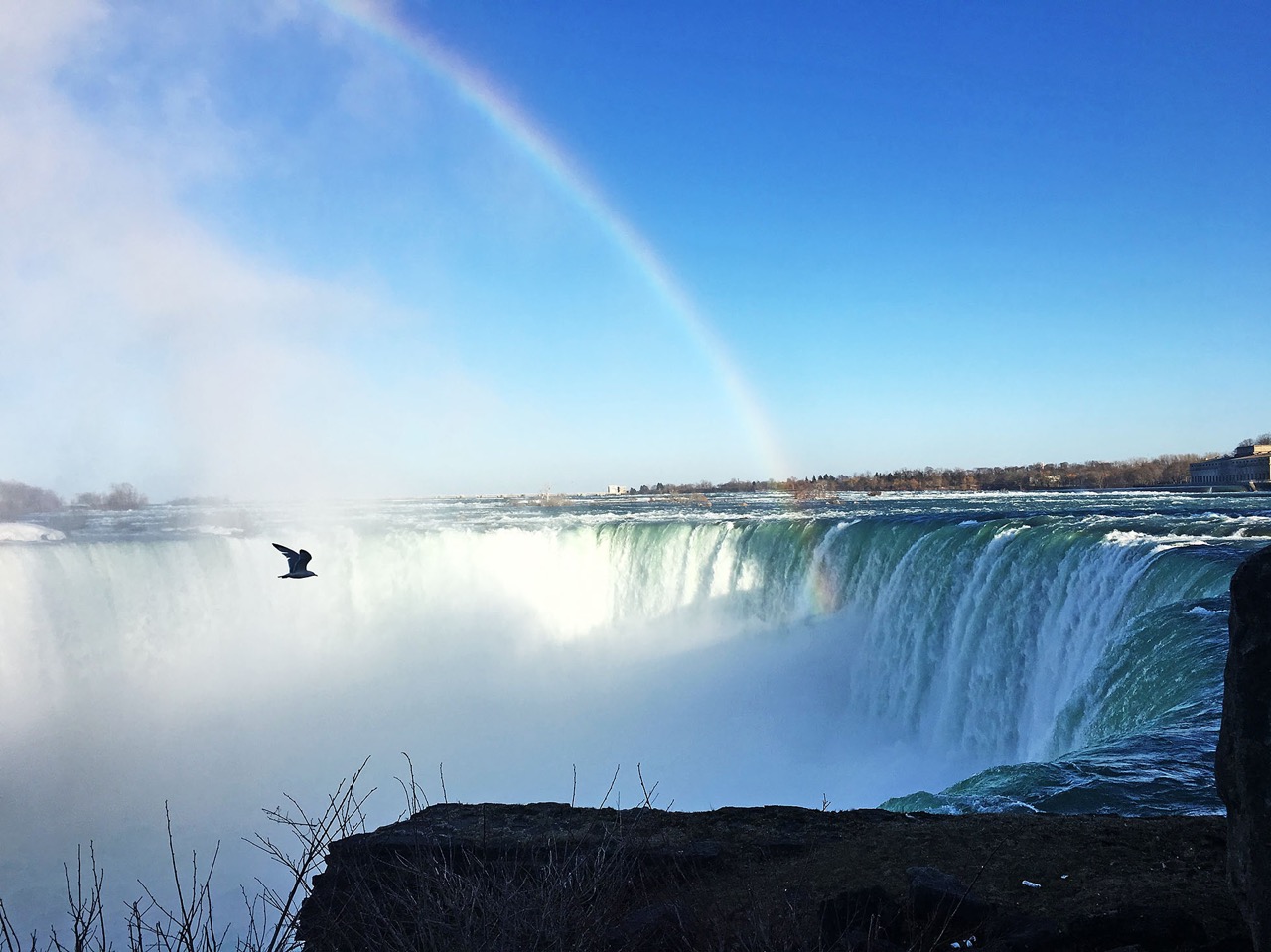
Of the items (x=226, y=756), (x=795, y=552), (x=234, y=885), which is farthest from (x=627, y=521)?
(x=234, y=885)

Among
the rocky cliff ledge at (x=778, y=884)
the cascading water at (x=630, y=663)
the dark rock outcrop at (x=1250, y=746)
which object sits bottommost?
the cascading water at (x=630, y=663)

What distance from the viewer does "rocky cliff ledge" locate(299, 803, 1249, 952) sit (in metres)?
3.14

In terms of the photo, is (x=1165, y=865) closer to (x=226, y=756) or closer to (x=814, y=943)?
(x=814, y=943)

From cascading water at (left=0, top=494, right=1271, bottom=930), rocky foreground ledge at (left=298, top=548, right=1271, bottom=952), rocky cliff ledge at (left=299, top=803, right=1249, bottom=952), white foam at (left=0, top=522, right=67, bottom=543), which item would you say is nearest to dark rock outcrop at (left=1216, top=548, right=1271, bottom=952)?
rocky foreground ledge at (left=298, top=548, right=1271, bottom=952)

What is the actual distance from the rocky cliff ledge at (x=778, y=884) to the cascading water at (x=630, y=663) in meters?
1.59

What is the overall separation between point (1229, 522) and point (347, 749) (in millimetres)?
21627

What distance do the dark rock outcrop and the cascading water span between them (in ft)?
9.49

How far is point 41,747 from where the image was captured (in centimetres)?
2256

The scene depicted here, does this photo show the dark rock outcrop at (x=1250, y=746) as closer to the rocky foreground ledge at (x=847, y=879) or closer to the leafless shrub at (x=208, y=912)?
the rocky foreground ledge at (x=847, y=879)

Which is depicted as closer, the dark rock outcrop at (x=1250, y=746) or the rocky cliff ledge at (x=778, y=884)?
the dark rock outcrop at (x=1250, y=746)

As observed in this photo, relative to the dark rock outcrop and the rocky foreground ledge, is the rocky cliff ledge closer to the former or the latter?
the rocky foreground ledge

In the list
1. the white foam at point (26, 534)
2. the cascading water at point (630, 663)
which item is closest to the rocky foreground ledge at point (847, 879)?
the cascading water at point (630, 663)

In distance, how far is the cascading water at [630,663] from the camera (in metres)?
10.9

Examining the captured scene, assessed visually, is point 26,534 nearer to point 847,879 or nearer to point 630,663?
point 630,663
